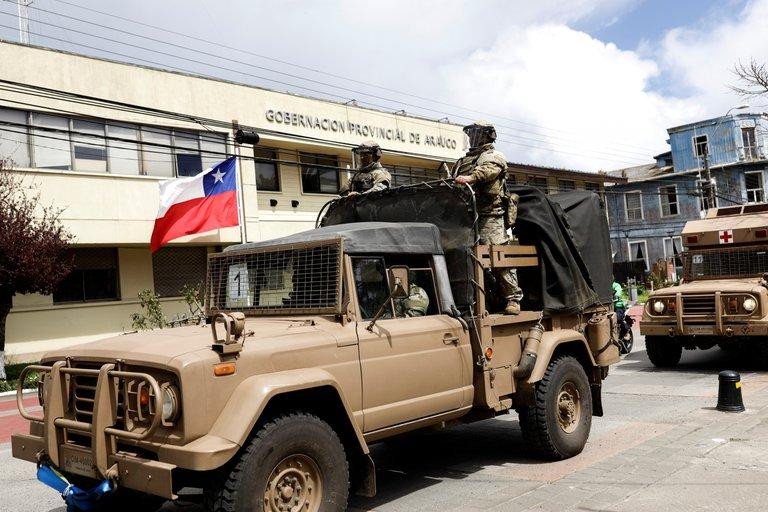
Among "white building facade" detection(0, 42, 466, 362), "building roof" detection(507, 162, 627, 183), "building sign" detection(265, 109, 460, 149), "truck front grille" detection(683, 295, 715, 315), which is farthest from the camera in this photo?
"building roof" detection(507, 162, 627, 183)

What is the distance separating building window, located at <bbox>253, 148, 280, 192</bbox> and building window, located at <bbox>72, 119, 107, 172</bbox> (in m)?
5.16

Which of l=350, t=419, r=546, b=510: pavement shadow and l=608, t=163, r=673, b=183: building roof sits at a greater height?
l=608, t=163, r=673, b=183: building roof

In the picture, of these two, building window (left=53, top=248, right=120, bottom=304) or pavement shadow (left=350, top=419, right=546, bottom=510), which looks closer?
pavement shadow (left=350, top=419, right=546, bottom=510)

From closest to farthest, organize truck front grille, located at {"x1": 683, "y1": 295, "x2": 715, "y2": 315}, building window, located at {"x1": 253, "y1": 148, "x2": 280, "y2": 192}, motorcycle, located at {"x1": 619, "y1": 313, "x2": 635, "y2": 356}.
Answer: truck front grille, located at {"x1": 683, "y1": 295, "x2": 715, "y2": 315}
motorcycle, located at {"x1": 619, "y1": 313, "x2": 635, "y2": 356}
building window, located at {"x1": 253, "y1": 148, "x2": 280, "y2": 192}

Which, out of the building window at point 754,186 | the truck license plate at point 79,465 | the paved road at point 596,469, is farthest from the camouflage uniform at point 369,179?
the building window at point 754,186

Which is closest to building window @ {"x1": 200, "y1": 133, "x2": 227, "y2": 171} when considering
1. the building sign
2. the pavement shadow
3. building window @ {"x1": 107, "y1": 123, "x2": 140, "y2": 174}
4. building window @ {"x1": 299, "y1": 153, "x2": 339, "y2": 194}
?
the building sign

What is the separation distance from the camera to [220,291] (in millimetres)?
6008

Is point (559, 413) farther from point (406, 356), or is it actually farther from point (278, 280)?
point (278, 280)

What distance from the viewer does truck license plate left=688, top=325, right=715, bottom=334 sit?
1151 cm

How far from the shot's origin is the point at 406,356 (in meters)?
5.33

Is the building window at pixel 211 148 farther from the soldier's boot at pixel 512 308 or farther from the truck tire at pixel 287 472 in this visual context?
the truck tire at pixel 287 472

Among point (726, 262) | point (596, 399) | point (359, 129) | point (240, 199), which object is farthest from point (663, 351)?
point (359, 129)

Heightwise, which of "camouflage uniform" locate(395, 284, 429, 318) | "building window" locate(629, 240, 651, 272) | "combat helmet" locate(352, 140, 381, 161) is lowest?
"camouflage uniform" locate(395, 284, 429, 318)

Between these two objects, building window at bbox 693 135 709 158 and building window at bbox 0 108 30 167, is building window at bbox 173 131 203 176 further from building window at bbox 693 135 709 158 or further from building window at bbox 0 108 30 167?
building window at bbox 693 135 709 158
